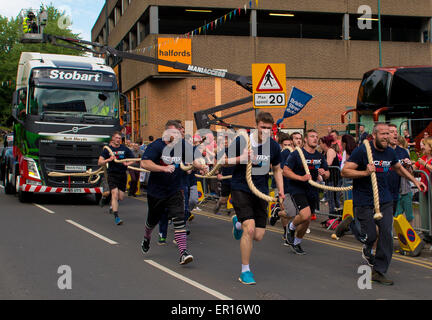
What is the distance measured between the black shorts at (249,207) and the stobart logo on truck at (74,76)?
10.8 m

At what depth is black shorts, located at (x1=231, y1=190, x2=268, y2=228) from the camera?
7094 mm

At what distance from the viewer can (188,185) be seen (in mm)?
11672

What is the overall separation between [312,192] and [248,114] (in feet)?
83.3

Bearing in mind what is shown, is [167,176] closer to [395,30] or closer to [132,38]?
[395,30]

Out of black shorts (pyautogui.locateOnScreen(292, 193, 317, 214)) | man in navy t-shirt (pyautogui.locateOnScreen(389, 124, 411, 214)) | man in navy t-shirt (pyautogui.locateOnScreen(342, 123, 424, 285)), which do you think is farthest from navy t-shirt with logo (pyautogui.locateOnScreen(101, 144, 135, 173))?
man in navy t-shirt (pyautogui.locateOnScreen(342, 123, 424, 285))

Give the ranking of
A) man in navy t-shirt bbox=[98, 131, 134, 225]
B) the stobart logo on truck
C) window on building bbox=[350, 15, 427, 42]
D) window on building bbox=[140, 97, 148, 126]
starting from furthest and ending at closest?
window on building bbox=[350, 15, 427, 42] < window on building bbox=[140, 97, 148, 126] < the stobart logo on truck < man in navy t-shirt bbox=[98, 131, 134, 225]

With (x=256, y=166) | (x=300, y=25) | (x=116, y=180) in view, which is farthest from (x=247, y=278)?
(x=300, y=25)

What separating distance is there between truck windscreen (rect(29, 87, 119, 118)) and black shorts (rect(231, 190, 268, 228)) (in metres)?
10.3

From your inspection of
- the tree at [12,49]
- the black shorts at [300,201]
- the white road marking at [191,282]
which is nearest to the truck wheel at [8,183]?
the white road marking at [191,282]

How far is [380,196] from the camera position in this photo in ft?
23.5

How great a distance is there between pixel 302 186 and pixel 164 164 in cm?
224
